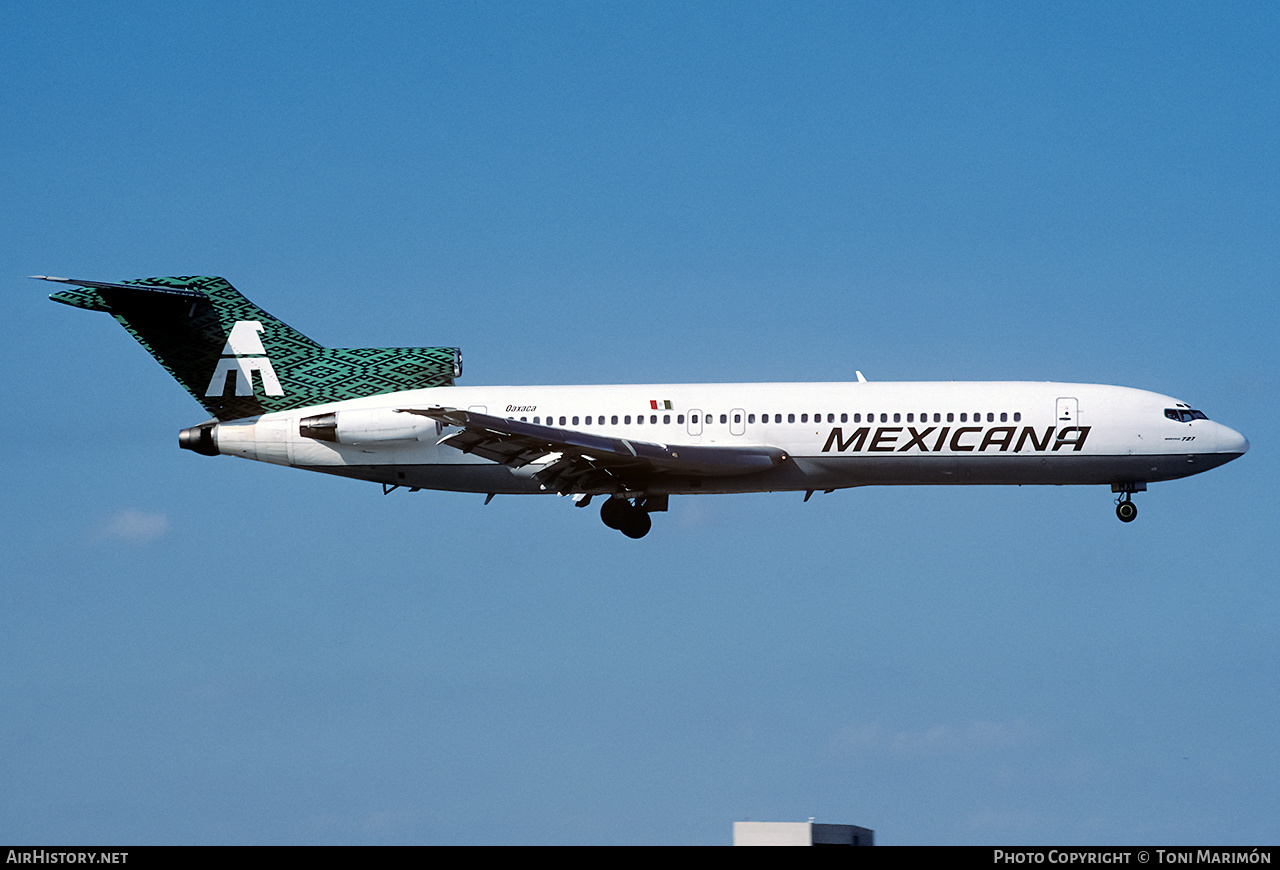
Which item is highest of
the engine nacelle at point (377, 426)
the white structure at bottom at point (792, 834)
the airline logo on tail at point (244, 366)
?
the airline logo on tail at point (244, 366)

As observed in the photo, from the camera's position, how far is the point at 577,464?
39.6 metres

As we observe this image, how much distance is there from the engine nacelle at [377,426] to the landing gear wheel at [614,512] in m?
4.64

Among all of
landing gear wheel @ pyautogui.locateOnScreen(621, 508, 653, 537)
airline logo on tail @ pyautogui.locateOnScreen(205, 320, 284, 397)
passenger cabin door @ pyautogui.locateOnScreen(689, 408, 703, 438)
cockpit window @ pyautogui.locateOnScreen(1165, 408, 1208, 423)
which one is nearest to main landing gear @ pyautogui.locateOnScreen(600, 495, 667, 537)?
landing gear wheel @ pyautogui.locateOnScreen(621, 508, 653, 537)

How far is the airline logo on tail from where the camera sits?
42875mm

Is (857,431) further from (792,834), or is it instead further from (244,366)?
(244,366)

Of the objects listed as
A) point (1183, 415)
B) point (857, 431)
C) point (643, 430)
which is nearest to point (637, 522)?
point (643, 430)

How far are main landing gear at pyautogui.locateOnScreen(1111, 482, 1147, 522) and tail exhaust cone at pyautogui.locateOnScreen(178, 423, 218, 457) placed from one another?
22.5m

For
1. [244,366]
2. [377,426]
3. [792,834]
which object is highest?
[244,366]

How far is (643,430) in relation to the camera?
40.4 metres

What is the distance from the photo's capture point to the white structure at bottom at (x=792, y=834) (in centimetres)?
3027

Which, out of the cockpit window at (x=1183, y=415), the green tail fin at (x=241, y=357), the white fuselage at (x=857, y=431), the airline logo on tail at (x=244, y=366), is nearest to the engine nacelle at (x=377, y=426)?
the white fuselage at (x=857, y=431)

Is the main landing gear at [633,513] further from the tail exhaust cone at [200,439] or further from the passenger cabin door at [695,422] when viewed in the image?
the tail exhaust cone at [200,439]

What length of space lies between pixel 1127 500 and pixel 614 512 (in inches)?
495
